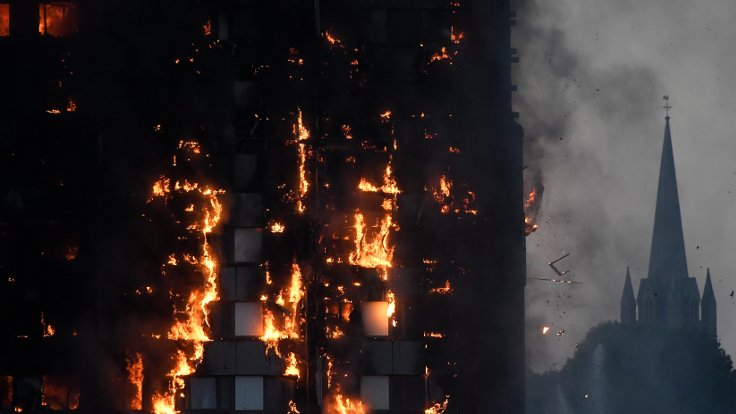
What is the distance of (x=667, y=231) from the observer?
19375cm

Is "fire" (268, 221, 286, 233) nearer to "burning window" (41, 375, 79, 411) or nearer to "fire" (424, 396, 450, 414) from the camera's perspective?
"fire" (424, 396, 450, 414)

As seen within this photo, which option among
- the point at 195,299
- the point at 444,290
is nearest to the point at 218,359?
the point at 195,299

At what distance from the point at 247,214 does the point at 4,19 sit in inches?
399

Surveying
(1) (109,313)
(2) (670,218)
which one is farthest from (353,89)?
(2) (670,218)

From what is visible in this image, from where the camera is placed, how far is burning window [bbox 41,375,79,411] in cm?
4706

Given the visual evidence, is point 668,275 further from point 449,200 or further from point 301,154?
point 301,154

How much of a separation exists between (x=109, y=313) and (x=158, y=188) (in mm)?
4214

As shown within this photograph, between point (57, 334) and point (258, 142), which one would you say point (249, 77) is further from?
point (57, 334)

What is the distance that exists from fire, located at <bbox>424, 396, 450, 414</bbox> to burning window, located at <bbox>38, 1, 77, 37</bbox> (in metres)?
16.5

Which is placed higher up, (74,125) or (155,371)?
(74,125)

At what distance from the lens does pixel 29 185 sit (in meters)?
47.4

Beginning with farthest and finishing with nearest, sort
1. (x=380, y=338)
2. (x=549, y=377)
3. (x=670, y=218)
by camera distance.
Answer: (x=670, y=218)
(x=549, y=377)
(x=380, y=338)

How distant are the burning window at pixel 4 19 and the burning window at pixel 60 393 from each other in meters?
11.1

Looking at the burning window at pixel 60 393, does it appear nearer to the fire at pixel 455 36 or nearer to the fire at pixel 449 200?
the fire at pixel 449 200
